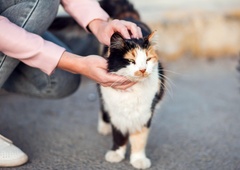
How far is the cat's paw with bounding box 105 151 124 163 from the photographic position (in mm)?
1736

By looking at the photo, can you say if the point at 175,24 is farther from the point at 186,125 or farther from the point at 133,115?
the point at 133,115

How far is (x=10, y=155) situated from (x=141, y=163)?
0.49 meters

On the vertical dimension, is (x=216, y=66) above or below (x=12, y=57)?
below

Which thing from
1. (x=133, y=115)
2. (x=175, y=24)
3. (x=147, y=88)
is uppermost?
(x=147, y=88)

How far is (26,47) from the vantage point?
1482 mm

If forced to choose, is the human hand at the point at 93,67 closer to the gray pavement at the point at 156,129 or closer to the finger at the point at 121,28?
the finger at the point at 121,28

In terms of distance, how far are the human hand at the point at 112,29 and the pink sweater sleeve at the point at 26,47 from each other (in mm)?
201

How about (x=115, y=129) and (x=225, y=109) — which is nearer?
(x=115, y=129)

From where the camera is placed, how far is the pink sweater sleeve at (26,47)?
1.47 meters

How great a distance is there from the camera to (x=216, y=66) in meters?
3.21

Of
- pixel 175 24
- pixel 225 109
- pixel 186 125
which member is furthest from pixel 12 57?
pixel 175 24

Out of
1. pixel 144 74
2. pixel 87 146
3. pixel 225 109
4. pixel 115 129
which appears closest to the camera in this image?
pixel 144 74

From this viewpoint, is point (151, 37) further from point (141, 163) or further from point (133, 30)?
point (141, 163)

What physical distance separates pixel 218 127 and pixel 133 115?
0.64 metres
